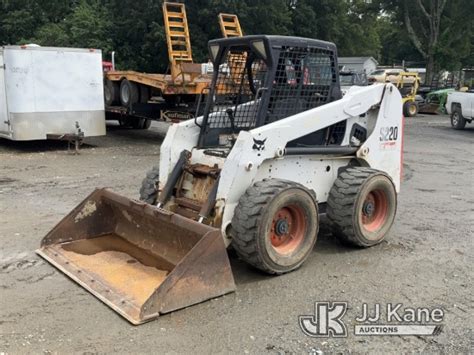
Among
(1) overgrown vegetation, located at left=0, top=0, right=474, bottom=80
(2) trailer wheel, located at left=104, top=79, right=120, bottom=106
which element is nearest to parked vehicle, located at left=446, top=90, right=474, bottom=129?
(2) trailer wheel, located at left=104, top=79, right=120, bottom=106

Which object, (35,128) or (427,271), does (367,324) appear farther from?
(35,128)

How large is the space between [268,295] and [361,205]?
1599mm

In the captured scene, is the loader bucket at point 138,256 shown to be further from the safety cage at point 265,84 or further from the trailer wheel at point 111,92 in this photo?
the trailer wheel at point 111,92

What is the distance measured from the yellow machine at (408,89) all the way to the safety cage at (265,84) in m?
18.7

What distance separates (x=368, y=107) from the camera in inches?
239

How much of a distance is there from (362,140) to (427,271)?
167 centimetres

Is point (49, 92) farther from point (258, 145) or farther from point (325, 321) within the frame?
point (325, 321)

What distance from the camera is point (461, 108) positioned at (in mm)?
18734

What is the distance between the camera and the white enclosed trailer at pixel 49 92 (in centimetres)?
1210

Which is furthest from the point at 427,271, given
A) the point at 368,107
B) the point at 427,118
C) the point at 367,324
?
the point at 427,118

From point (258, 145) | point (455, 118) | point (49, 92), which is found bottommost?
point (455, 118)

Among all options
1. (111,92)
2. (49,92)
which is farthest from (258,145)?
(111,92)

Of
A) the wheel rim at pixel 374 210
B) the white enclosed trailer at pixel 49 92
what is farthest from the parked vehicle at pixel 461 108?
the wheel rim at pixel 374 210

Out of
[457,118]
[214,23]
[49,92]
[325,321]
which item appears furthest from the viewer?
[214,23]
